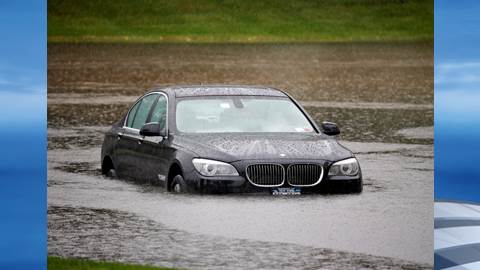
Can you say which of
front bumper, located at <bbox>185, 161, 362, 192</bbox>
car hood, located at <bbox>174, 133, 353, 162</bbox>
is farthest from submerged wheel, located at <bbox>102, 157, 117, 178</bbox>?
front bumper, located at <bbox>185, 161, 362, 192</bbox>

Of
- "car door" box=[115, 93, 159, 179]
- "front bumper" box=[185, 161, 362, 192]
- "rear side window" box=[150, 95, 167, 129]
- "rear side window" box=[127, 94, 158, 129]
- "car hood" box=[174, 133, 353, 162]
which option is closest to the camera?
"front bumper" box=[185, 161, 362, 192]

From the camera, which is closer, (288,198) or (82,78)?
(288,198)

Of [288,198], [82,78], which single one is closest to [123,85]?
[82,78]

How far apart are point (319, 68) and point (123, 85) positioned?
235cm

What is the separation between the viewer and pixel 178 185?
10305 millimetres

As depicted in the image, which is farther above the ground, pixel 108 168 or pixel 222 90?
pixel 222 90

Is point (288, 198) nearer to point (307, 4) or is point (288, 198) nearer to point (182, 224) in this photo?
point (182, 224)

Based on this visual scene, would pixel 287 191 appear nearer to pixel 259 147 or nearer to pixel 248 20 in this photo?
pixel 259 147

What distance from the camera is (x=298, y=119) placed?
1091cm

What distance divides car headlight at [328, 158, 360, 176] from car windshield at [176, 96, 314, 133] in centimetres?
67

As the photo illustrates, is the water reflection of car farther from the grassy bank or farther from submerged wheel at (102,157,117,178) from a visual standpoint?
the grassy bank

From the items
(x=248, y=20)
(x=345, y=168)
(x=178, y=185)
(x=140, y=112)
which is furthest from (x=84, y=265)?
(x=248, y=20)

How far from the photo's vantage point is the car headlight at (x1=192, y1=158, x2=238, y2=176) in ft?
32.9

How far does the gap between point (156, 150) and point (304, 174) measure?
151 cm
